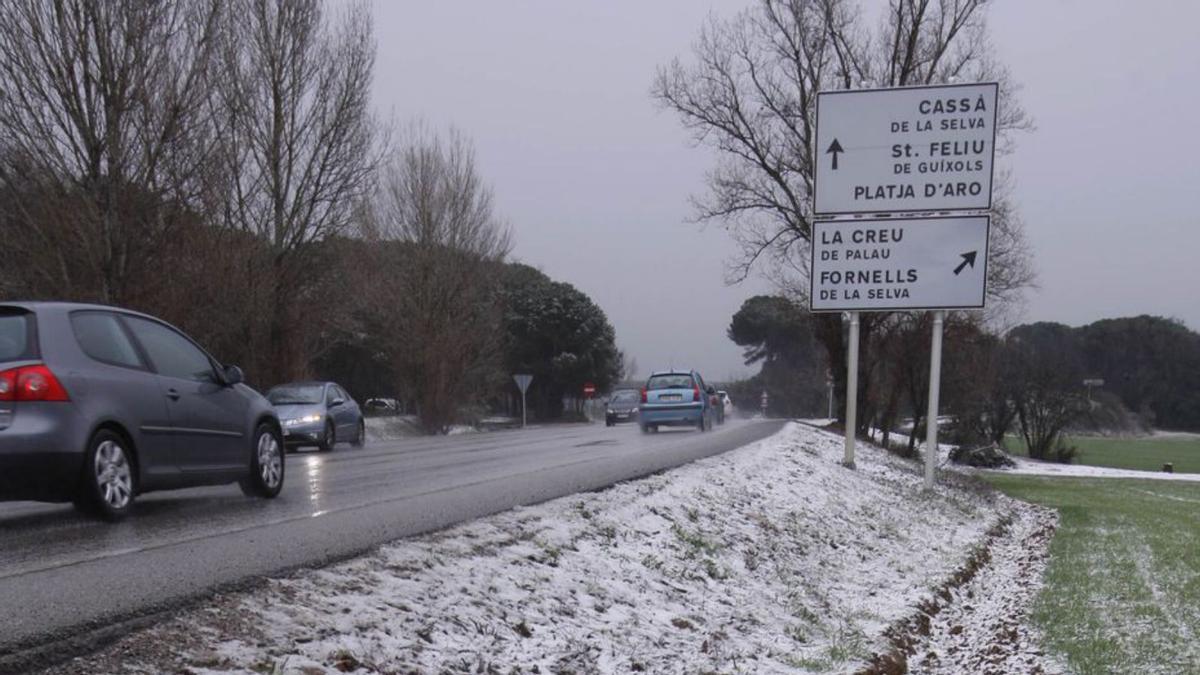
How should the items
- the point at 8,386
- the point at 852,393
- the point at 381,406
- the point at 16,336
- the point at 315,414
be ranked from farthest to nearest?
the point at 381,406 < the point at 315,414 < the point at 852,393 < the point at 16,336 < the point at 8,386

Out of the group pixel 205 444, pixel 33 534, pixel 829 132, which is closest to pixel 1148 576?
pixel 829 132

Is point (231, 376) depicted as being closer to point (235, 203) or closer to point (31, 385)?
point (31, 385)

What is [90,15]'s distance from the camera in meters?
17.0

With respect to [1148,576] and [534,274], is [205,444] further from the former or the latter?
[534,274]

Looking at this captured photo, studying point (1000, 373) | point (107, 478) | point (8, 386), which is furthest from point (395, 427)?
point (1000, 373)

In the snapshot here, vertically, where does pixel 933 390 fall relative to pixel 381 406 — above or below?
above

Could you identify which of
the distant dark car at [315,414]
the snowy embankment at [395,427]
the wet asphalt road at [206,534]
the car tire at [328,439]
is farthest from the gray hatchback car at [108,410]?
the snowy embankment at [395,427]

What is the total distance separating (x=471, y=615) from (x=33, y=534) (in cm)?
335

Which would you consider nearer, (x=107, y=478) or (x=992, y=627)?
(x=107, y=478)

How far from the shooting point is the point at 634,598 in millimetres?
6555

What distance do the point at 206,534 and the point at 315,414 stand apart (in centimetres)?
1342

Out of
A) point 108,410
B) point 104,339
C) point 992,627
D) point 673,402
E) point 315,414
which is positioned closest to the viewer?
point 108,410

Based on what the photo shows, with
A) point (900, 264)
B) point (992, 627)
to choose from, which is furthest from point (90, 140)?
point (992, 627)

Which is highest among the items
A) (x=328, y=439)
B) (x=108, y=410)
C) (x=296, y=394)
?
(x=108, y=410)
